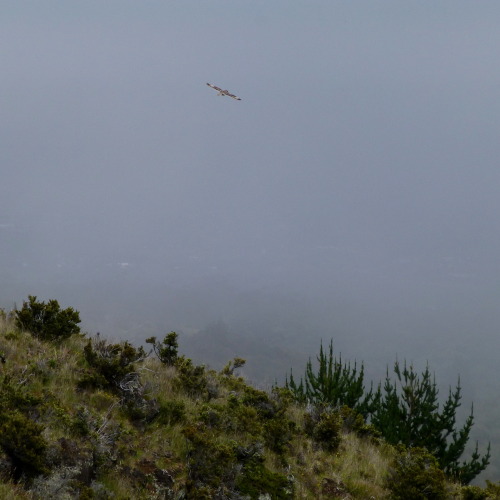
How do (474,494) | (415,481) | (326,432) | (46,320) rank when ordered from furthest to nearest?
(46,320) < (326,432) < (474,494) < (415,481)

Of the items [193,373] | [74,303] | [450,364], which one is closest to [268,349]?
[450,364]

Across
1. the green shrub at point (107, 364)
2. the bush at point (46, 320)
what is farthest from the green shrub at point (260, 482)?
the bush at point (46, 320)

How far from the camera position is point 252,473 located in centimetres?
873

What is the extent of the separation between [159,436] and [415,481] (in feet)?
17.3

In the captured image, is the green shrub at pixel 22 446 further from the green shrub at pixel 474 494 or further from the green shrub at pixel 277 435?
the green shrub at pixel 474 494

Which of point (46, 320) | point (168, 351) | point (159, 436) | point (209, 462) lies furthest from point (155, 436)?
point (46, 320)

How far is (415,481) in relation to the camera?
9.52 m

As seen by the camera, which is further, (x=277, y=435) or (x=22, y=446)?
(x=277, y=435)

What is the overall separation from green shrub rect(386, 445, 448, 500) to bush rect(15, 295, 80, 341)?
27.7 feet

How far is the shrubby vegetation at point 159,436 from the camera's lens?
7.04 meters

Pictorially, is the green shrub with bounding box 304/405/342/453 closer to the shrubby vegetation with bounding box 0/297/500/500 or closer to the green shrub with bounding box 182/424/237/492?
the shrubby vegetation with bounding box 0/297/500/500

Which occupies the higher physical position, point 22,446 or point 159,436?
point 22,446

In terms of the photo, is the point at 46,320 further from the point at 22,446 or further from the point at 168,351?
Answer: the point at 22,446

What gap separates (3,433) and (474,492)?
367 inches
